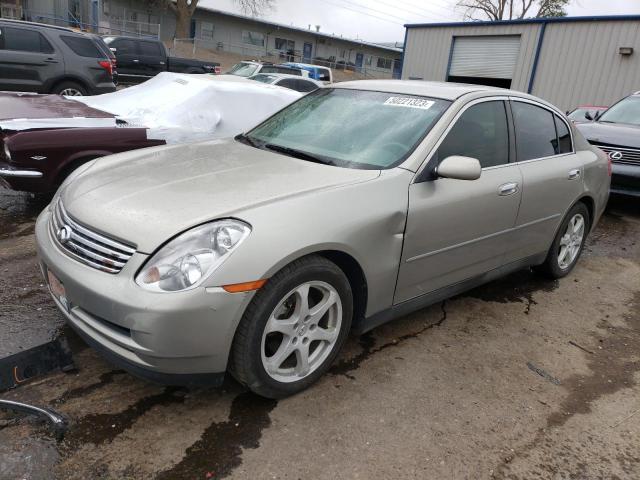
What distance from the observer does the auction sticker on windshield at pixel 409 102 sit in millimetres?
3287

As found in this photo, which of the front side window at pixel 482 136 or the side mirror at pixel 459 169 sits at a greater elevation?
the front side window at pixel 482 136

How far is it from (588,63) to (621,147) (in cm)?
1210

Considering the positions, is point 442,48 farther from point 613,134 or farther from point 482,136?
point 482,136

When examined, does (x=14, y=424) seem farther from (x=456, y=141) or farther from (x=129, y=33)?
(x=129, y=33)

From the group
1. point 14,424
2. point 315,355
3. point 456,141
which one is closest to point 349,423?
point 315,355

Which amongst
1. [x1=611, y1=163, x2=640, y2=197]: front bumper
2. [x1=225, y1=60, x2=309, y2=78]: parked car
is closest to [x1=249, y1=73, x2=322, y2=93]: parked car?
[x1=225, y1=60, x2=309, y2=78]: parked car

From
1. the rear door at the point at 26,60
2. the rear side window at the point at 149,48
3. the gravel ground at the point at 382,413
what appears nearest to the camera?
the gravel ground at the point at 382,413

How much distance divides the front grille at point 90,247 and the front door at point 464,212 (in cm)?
146

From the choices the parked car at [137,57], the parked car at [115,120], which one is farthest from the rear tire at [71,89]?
the parked car at [137,57]

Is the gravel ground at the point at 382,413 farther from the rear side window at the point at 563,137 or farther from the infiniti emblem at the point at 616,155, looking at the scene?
the infiniti emblem at the point at 616,155

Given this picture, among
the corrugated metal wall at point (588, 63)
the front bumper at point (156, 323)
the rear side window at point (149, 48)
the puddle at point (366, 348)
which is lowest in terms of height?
the puddle at point (366, 348)

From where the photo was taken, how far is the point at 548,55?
17.9 metres

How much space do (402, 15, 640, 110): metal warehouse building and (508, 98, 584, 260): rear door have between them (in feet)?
49.3

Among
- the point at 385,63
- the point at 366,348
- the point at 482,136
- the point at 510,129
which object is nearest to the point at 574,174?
the point at 510,129
